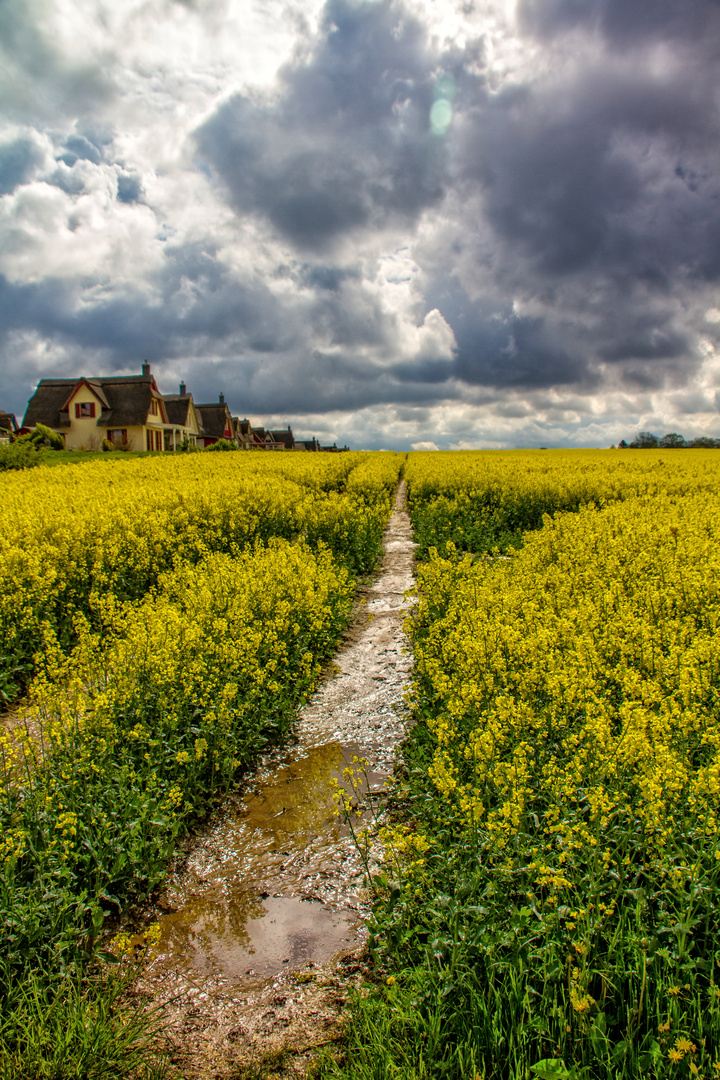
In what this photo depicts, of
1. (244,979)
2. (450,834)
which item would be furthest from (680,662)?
(244,979)

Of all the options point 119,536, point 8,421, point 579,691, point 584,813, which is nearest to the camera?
point 584,813

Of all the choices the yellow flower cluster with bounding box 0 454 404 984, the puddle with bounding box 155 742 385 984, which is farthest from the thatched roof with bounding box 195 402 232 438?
the puddle with bounding box 155 742 385 984

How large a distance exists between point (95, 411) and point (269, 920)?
166 feet

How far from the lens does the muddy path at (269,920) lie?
2576 millimetres

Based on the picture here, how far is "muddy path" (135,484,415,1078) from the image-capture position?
2576 mm

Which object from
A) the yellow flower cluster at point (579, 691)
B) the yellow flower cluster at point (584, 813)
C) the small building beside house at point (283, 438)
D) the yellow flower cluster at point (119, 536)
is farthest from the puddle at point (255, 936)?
the small building beside house at point (283, 438)

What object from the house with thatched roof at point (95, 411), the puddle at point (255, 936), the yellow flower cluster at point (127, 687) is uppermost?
the house with thatched roof at point (95, 411)

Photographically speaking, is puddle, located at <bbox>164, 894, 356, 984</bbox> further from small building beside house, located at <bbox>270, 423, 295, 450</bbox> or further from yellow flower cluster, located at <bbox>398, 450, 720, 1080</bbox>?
small building beside house, located at <bbox>270, 423, 295, 450</bbox>

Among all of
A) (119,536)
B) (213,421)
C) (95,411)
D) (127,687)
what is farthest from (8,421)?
(127,687)

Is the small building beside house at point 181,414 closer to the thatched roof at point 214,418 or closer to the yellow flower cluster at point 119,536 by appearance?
the thatched roof at point 214,418

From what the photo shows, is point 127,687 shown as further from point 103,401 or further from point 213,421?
point 213,421

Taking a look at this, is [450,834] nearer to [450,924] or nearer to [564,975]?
[450,924]

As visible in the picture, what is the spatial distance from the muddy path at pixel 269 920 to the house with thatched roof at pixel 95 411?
4593 cm

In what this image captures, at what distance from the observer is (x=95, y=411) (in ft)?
156
